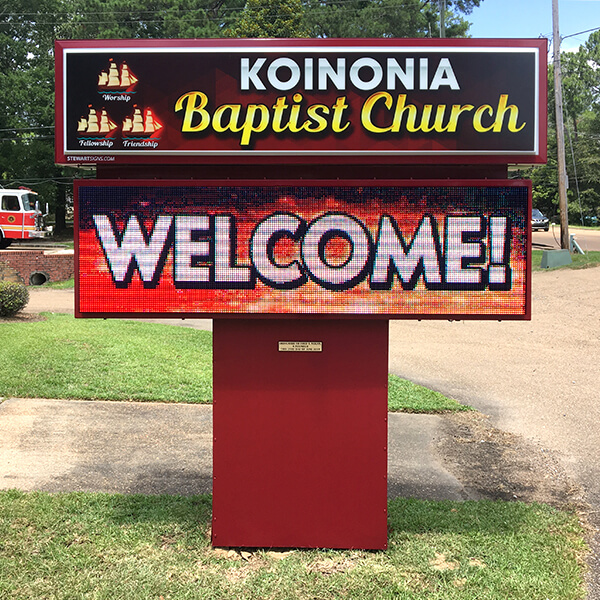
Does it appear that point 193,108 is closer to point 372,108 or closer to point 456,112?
point 372,108

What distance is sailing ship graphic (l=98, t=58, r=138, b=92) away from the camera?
4414mm

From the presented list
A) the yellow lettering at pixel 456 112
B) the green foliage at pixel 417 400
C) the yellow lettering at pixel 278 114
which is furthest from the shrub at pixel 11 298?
the yellow lettering at pixel 456 112

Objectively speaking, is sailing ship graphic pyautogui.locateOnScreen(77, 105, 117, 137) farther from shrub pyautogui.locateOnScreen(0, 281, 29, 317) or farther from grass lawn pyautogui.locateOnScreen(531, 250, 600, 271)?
grass lawn pyautogui.locateOnScreen(531, 250, 600, 271)

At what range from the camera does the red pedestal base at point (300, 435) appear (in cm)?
474

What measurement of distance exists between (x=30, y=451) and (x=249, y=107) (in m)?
4.21

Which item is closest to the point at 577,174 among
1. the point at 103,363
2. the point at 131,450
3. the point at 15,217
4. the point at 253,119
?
the point at 15,217

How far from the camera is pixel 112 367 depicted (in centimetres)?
1009

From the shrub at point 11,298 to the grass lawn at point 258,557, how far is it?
8870 mm

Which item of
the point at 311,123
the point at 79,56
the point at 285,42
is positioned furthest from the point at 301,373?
the point at 79,56

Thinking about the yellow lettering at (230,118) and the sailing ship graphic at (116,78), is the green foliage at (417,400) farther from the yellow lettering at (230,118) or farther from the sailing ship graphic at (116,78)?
the sailing ship graphic at (116,78)

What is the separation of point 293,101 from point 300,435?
7.14 feet

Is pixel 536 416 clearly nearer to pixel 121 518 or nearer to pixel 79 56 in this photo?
pixel 121 518

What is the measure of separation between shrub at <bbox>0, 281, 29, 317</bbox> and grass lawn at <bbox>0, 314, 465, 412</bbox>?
3.21 ft

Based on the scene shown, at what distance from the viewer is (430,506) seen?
5707mm
